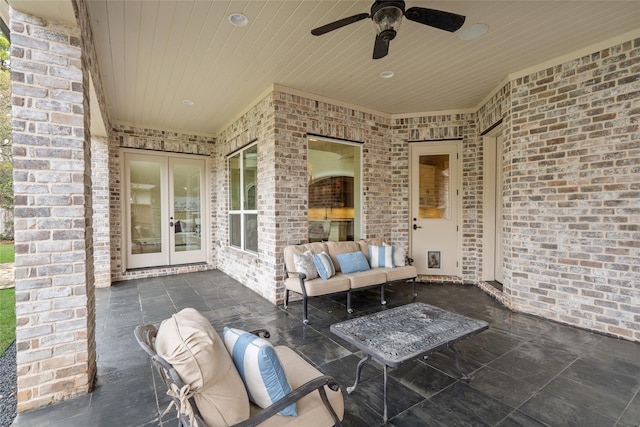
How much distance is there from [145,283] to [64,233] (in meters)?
3.76

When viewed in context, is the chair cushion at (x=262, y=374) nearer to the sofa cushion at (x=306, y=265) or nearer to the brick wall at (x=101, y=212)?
the sofa cushion at (x=306, y=265)

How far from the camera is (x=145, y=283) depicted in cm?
531

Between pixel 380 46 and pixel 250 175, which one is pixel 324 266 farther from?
pixel 380 46

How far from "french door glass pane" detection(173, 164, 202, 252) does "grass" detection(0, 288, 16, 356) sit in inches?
101

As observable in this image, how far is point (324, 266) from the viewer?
3.80 meters

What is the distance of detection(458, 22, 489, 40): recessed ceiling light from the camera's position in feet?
9.18

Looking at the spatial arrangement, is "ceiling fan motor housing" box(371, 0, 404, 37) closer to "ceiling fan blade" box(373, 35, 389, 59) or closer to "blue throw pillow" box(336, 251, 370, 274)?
"ceiling fan blade" box(373, 35, 389, 59)

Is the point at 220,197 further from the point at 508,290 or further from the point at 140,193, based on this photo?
the point at 508,290

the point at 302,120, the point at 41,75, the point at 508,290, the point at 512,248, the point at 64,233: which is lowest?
the point at 508,290

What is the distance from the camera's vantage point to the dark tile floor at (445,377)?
1872 millimetres

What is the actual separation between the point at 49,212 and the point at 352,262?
3285 millimetres

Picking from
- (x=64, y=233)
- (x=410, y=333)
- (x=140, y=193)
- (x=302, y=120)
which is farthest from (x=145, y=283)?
(x=410, y=333)

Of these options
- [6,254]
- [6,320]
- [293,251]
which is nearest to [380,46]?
[293,251]

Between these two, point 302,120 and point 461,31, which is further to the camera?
point 302,120
